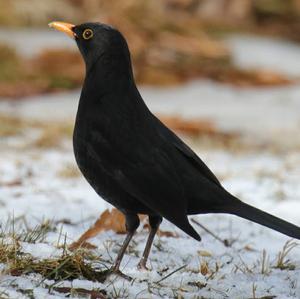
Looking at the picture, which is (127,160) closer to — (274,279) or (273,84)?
(274,279)

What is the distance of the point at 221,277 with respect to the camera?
3.66 meters

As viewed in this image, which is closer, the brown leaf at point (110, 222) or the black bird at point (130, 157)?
the black bird at point (130, 157)

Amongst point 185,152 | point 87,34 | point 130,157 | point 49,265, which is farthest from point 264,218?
point 87,34

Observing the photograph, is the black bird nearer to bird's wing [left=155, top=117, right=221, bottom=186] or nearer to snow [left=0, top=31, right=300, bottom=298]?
bird's wing [left=155, top=117, right=221, bottom=186]

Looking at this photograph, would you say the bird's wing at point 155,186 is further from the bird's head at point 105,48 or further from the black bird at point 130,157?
the bird's head at point 105,48

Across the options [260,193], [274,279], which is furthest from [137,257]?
[260,193]

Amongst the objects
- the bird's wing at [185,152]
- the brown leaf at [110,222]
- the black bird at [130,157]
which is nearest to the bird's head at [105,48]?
the black bird at [130,157]

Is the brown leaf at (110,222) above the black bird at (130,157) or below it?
below

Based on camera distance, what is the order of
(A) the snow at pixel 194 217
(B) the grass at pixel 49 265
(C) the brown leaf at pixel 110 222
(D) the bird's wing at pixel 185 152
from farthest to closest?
(C) the brown leaf at pixel 110 222 → (D) the bird's wing at pixel 185 152 → (A) the snow at pixel 194 217 → (B) the grass at pixel 49 265

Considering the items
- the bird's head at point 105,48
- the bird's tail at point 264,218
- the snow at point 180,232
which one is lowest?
the snow at point 180,232

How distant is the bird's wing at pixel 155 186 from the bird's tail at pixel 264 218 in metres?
0.24

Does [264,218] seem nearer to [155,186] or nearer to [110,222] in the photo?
[155,186]

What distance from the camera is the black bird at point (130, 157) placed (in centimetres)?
342

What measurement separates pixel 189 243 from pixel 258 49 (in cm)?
976
